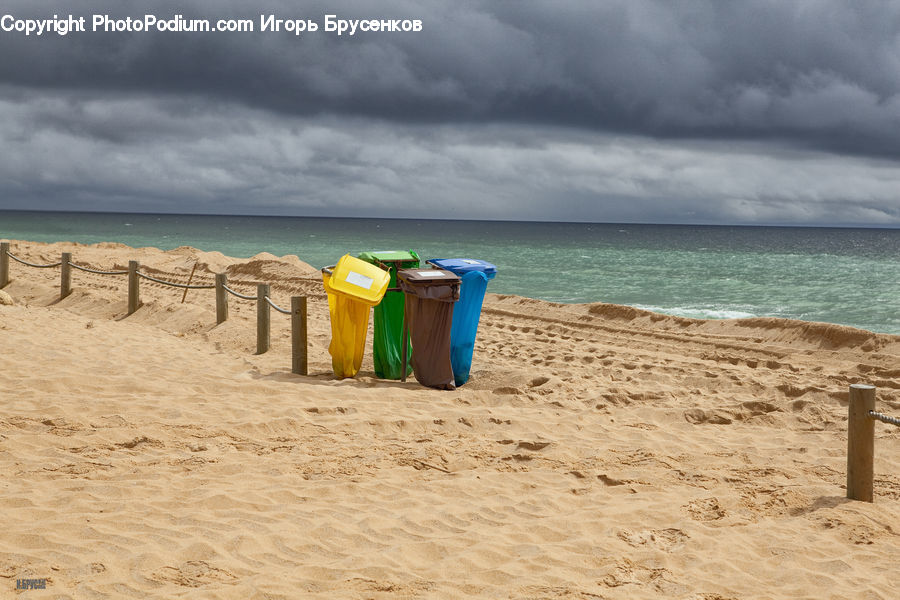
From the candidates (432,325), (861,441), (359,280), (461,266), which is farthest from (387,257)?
(861,441)

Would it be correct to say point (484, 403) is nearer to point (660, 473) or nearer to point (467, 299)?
point (467, 299)

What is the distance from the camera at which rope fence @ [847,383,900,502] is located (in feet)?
15.4

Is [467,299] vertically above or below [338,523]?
above

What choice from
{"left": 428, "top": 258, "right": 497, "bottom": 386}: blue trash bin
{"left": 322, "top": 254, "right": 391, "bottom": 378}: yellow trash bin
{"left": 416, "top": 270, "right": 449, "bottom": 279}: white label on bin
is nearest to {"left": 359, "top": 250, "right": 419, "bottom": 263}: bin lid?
{"left": 322, "top": 254, "right": 391, "bottom": 378}: yellow trash bin

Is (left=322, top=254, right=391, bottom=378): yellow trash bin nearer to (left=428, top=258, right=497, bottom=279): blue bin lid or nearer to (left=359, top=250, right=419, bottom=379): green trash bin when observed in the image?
(left=359, top=250, right=419, bottom=379): green trash bin

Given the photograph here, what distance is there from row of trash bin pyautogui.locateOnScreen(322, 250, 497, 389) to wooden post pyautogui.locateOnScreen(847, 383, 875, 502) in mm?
3656

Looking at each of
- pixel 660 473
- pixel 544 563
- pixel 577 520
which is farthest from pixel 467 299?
pixel 544 563

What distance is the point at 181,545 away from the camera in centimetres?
381

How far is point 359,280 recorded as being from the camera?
7.37 metres

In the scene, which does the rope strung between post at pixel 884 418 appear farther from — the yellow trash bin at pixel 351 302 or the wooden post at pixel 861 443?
the yellow trash bin at pixel 351 302

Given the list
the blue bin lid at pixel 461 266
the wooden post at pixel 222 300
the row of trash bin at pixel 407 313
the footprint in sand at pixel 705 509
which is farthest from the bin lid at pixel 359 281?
the wooden post at pixel 222 300

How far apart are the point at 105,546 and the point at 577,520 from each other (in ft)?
8.18

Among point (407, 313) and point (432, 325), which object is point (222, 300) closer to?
point (407, 313)

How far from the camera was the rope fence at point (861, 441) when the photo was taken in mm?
4695
